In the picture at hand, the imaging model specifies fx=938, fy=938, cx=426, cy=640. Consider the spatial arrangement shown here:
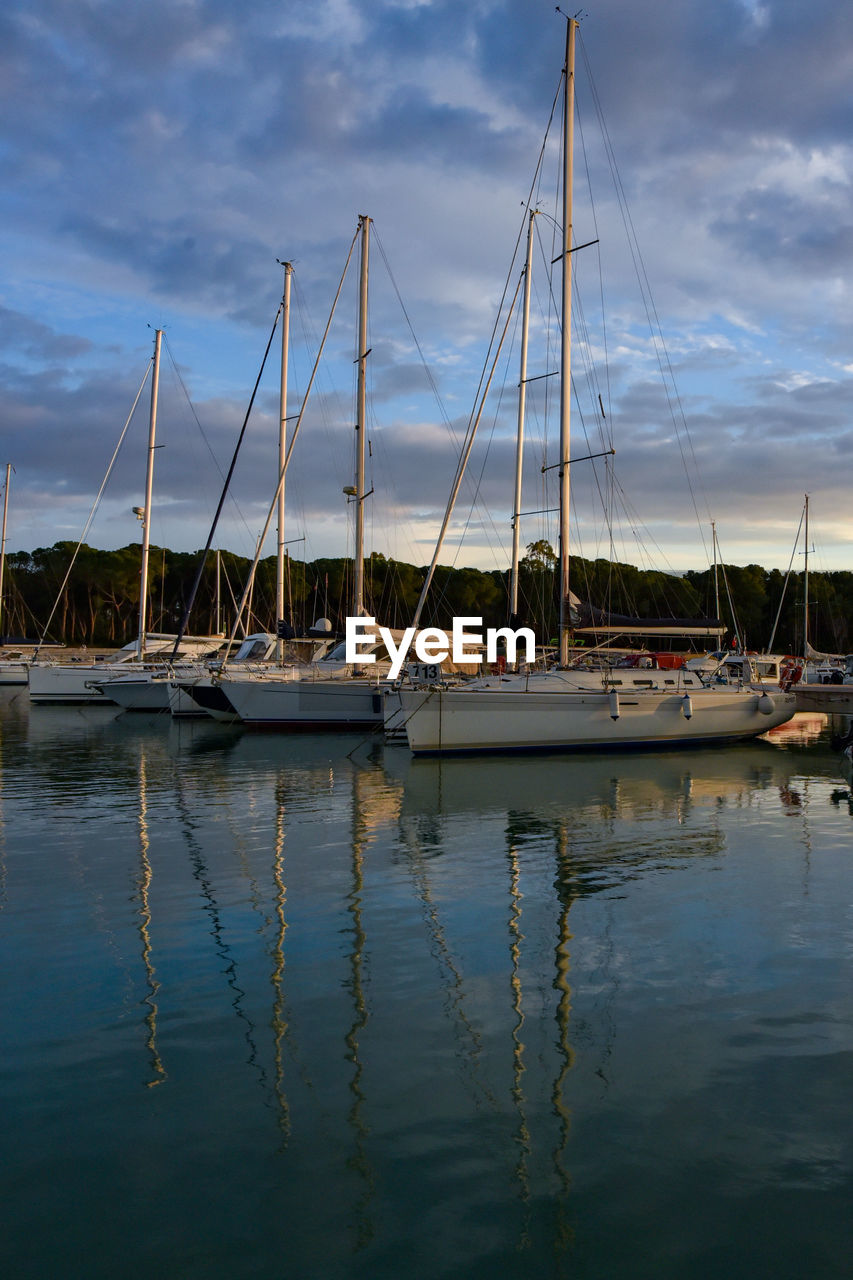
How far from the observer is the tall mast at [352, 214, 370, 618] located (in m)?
30.7

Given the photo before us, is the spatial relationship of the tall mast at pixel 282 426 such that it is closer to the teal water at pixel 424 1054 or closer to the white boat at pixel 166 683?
the white boat at pixel 166 683

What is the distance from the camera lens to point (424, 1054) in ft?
20.6

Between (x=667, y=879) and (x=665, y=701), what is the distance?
43.3 feet

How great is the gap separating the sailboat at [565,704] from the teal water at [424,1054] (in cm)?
856

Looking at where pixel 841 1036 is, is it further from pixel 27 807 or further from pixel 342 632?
pixel 342 632

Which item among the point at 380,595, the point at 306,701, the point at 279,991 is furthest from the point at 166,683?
the point at 380,595

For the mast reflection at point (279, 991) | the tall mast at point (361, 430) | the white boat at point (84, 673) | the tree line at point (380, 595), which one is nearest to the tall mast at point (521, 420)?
the tall mast at point (361, 430)

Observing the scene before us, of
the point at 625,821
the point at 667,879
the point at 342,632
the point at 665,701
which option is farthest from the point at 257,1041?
the point at 342,632

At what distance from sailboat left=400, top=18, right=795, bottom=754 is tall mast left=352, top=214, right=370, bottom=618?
842 centimetres

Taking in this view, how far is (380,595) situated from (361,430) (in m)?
45.7

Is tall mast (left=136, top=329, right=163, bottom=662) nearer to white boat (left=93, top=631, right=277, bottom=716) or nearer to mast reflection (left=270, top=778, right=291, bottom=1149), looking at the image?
white boat (left=93, top=631, right=277, bottom=716)

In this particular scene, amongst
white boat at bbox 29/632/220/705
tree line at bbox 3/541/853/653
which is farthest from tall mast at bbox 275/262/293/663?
tree line at bbox 3/541/853/653

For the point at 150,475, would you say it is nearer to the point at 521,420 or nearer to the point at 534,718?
the point at 521,420

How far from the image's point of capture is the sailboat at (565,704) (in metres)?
22.5
